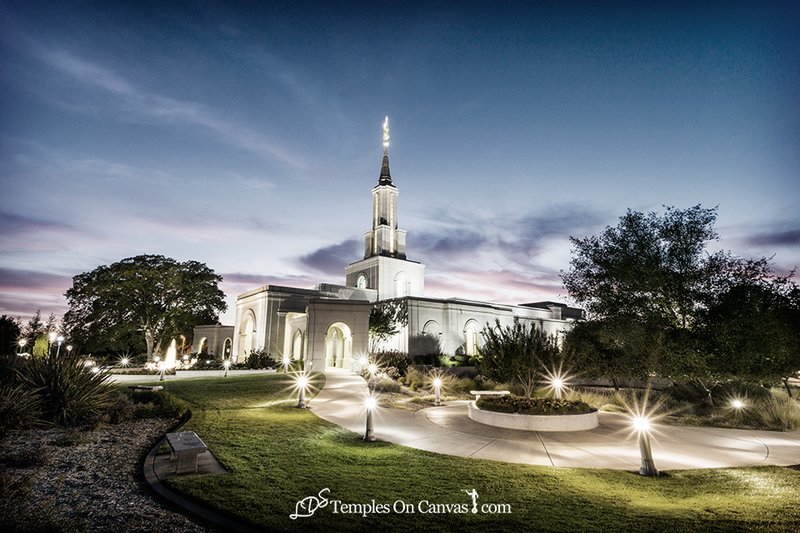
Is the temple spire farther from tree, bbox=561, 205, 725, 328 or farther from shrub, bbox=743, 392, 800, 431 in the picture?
shrub, bbox=743, 392, 800, 431

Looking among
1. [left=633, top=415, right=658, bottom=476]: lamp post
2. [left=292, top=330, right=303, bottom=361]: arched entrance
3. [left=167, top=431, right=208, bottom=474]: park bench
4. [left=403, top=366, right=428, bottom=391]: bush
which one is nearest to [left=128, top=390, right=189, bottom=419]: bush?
[left=167, top=431, right=208, bottom=474]: park bench

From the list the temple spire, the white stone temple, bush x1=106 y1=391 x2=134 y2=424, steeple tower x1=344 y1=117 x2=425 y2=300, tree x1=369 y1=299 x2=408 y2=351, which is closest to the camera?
bush x1=106 y1=391 x2=134 y2=424

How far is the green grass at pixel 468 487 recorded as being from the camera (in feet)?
16.2

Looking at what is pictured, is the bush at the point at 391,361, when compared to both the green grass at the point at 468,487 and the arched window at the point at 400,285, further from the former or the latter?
the arched window at the point at 400,285

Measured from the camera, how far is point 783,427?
11.5 meters

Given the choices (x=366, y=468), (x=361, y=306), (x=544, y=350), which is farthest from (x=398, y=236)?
(x=366, y=468)

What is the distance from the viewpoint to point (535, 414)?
10875 millimetres

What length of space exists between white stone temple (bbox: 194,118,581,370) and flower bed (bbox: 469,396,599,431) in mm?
13697

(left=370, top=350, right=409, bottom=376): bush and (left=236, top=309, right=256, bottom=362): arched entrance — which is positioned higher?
(left=236, top=309, right=256, bottom=362): arched entrance

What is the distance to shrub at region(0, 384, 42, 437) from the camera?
922 centimetres

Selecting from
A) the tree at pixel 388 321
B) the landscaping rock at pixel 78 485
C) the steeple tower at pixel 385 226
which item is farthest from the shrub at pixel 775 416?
the steeple tower at pixel 385 226

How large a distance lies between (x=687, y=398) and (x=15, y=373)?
977 inches

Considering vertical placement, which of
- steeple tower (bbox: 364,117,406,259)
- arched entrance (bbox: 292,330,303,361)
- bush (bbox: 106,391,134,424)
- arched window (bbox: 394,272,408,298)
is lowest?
bush (bbox: 106,391,134,424)

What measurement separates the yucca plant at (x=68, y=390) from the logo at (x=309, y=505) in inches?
296
